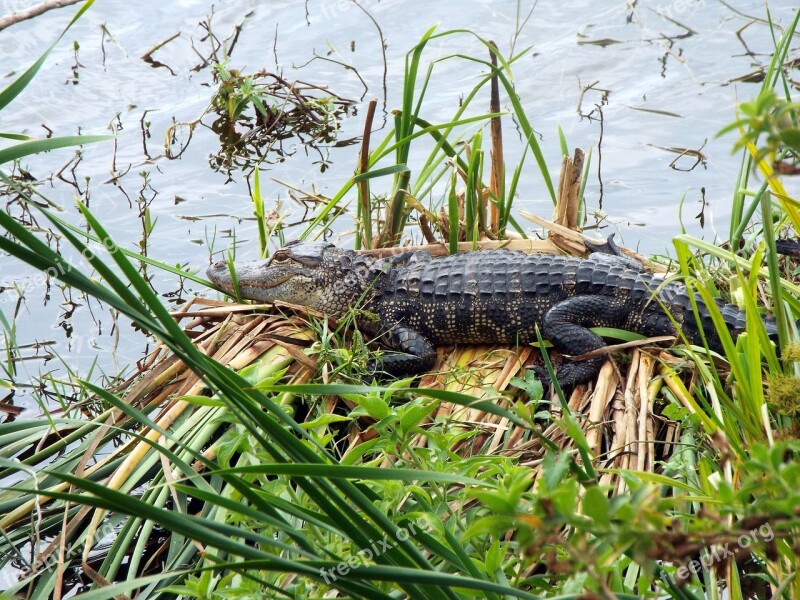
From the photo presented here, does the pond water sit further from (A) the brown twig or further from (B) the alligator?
(A) the brown twig

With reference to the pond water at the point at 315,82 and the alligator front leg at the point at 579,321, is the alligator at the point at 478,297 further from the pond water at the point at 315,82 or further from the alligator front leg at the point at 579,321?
the pond water at the point at 315,82

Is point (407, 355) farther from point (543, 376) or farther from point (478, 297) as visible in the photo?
point (543, 376)

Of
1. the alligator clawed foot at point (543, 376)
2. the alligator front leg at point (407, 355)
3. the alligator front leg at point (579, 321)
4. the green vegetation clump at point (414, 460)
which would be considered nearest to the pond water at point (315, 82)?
the green vegetation clump at point (414, 460)

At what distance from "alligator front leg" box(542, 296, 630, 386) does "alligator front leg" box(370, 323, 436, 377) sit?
21.5 inches

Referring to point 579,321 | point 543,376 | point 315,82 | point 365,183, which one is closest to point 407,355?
point 543,376

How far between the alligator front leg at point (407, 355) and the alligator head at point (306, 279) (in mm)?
326

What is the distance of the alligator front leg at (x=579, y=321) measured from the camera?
11.9ft

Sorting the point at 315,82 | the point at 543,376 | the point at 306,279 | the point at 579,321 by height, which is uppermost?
the point at 315,82

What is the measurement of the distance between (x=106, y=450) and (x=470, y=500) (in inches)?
75.8

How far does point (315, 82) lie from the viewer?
7.14 m

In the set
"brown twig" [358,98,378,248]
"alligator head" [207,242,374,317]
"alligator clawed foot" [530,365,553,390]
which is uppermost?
"brown twig" [358,98,378,248]

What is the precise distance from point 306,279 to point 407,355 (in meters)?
0.71

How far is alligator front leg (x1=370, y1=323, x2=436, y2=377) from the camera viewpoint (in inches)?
152

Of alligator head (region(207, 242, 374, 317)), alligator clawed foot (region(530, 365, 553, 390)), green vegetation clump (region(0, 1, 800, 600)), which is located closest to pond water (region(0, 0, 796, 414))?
alligator head (region(207, 242, 374, 317))
